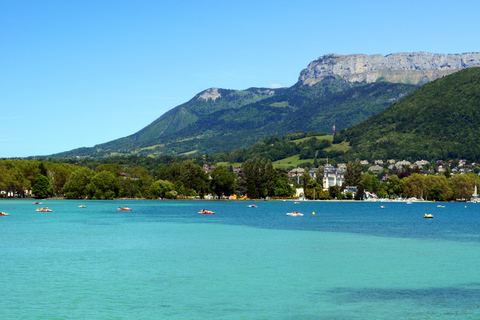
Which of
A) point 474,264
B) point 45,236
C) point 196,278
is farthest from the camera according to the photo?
point 45,236

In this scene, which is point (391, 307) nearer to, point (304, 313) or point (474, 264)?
point (304, 313)

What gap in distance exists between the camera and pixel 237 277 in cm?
4450

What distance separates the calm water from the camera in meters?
33.3

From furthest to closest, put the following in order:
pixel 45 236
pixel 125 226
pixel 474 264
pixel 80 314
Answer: pixel 125 226 → pixel 45 236 → pixel 474 264 → pixel 80 314

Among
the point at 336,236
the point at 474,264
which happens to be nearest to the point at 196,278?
the point at 474,264

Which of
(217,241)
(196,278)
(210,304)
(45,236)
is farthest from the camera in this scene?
(45,236)

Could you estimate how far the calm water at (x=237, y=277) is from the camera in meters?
33.3

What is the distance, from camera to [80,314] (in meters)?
32.1

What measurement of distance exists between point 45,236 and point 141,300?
156 feet

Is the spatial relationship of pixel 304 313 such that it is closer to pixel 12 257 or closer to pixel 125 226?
pixel 12 257

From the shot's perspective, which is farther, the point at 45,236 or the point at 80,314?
the point at 45,236

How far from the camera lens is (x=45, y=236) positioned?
77.9 m

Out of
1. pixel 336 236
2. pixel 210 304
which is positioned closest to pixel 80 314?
pixel 210 304

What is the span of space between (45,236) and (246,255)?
35248mm
